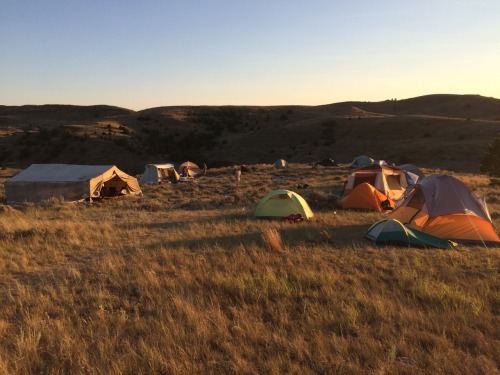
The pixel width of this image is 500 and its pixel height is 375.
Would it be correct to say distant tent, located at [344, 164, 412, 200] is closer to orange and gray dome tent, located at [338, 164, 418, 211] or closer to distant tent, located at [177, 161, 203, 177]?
orange and gray dome tent, located at [338, 164, 418, 211]

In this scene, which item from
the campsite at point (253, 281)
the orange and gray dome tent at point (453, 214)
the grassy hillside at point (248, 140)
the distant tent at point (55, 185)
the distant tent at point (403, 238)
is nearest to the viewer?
the campsite at point (253, 281)

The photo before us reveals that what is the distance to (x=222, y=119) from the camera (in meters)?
84.6

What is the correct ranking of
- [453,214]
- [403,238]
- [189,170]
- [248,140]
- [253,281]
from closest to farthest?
[253,281]
[403,238]
[453,214]
[189,170]
[248,140]

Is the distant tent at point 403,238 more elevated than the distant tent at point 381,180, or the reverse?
the distant tent at point 381,180

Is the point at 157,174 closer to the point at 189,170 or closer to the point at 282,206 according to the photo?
the point at 189,170

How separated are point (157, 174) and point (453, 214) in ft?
79.6

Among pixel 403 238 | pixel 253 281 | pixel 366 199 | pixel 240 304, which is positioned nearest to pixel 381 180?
pixel 366 199

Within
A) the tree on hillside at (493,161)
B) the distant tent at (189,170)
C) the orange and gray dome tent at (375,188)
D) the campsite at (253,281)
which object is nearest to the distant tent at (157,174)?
the distant tent at (189,170)

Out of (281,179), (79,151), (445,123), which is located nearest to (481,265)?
(281,179)

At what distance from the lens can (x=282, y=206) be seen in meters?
14.5

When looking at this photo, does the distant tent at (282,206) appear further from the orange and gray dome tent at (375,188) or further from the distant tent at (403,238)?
the distant tent at (403,238)

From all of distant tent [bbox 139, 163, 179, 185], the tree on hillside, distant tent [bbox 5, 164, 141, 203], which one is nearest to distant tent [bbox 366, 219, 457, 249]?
distant tent [bbox 5, 164, 141, 203]

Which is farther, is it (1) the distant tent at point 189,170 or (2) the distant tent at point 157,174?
(1) the distant tent at point 189,170

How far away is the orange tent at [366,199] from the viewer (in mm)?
16453
